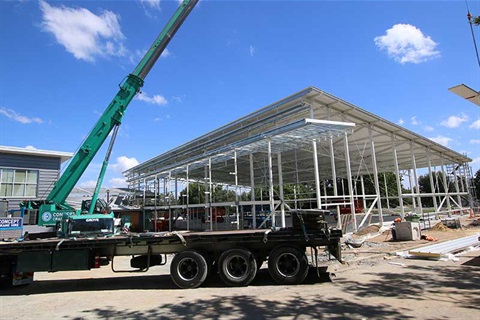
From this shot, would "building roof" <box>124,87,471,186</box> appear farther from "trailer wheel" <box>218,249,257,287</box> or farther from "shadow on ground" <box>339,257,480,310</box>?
"trailer wheel" <box>218,249,257,287</box>

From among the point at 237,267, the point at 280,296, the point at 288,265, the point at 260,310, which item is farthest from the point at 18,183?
the point at 260,310

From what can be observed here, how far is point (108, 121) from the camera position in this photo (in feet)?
53.1

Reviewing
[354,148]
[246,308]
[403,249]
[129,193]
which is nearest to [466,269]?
[403,249]

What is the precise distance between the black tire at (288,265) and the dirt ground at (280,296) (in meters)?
0.28

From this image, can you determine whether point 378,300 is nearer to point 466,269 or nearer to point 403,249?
point 466,269

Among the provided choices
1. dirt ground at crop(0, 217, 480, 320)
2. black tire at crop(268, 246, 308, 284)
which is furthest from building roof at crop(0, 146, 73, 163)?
black tire at crop(268, 246, 308, 284)

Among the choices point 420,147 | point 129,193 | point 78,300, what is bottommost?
point 78,300

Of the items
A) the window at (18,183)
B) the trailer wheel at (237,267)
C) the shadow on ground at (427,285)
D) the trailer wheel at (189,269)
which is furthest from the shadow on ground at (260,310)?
the window at (18,183)

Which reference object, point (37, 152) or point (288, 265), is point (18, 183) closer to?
point (37, 152)

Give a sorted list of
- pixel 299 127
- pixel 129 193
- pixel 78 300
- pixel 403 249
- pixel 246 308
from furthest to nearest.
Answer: pixel 129 193, pixel 299 127, pixel 403 249, pixel 78 300, pixel 246 308

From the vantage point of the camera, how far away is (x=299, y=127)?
14.9m

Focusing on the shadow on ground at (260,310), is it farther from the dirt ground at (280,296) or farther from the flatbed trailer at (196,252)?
the flatbed trailer at (196,252)

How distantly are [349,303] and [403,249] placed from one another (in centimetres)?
773

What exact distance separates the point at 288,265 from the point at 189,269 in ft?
8.54
